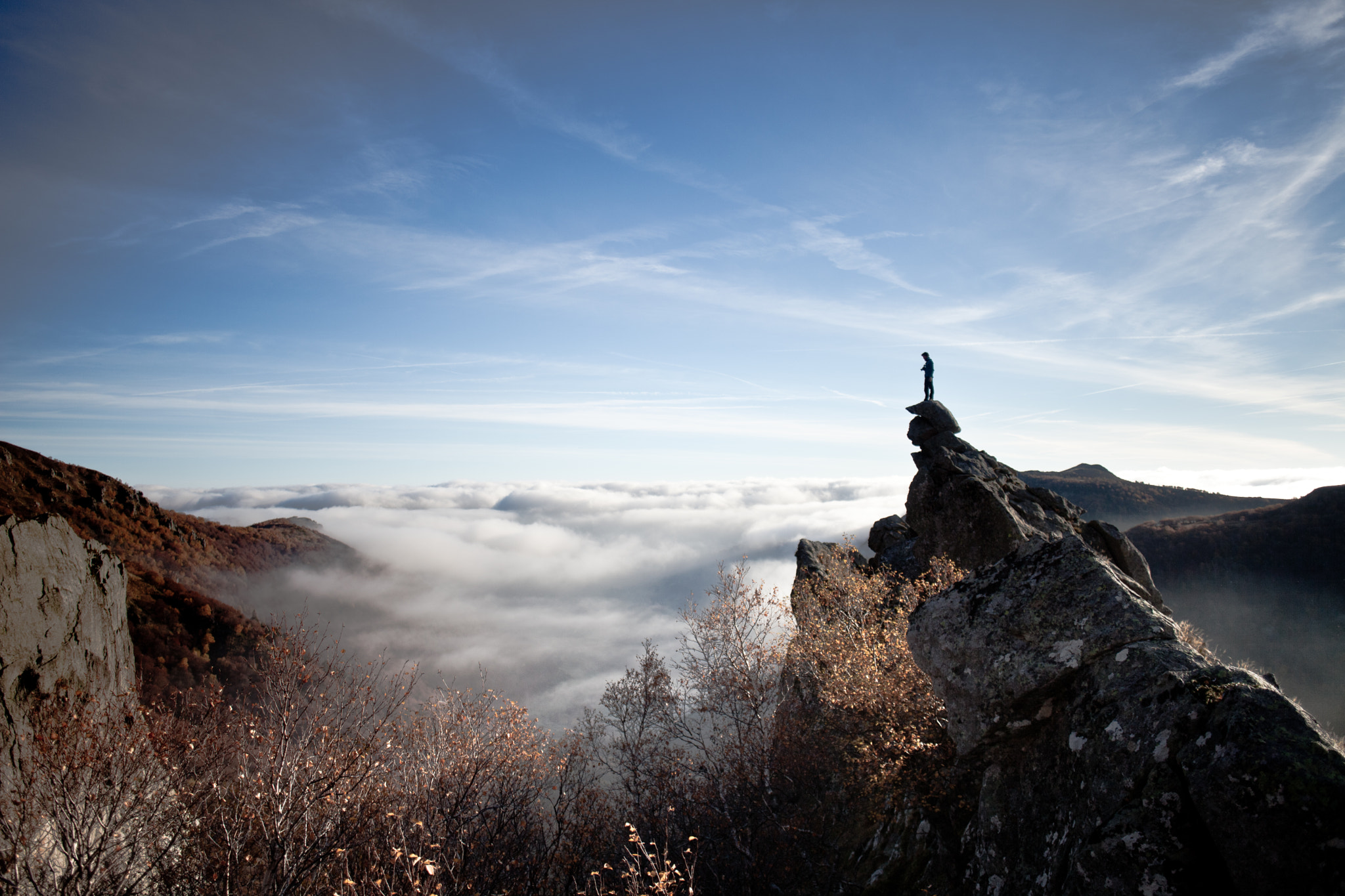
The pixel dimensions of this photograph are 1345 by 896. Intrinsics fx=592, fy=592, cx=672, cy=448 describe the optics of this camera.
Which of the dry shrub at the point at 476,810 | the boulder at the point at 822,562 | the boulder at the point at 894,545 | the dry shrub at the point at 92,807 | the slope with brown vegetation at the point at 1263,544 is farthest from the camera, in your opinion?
the slope with brown vegetation at the point at 1263,544

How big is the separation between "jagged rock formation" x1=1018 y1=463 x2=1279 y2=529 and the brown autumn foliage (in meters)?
128

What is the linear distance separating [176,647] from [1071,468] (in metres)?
187

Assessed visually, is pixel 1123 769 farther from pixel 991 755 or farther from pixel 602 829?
pixel 602 829

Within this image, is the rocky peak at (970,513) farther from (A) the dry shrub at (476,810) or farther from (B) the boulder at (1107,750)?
(A) the dry shrub at (476,810)

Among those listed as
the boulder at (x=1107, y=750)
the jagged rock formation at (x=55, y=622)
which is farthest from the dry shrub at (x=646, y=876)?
the jagged rock formation at (x=55, y=622)

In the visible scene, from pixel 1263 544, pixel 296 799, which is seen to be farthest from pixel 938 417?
pixel 1263 544

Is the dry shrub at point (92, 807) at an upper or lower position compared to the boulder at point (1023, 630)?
lower

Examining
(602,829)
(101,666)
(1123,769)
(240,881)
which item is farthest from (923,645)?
(101,666)

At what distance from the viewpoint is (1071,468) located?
6344 inches

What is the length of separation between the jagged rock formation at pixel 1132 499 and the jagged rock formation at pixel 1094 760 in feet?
464

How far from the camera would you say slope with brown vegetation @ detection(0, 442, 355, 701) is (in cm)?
4281

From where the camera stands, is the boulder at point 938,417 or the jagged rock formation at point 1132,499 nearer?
the boulder at point 938,417

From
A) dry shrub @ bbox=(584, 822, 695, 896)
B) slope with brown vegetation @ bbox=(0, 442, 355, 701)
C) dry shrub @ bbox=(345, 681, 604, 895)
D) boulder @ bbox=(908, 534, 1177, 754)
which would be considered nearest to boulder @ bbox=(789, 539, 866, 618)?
dry shrub @ bbox=(584, 822, 695, 896)

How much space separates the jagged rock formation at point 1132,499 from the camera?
135 meters
